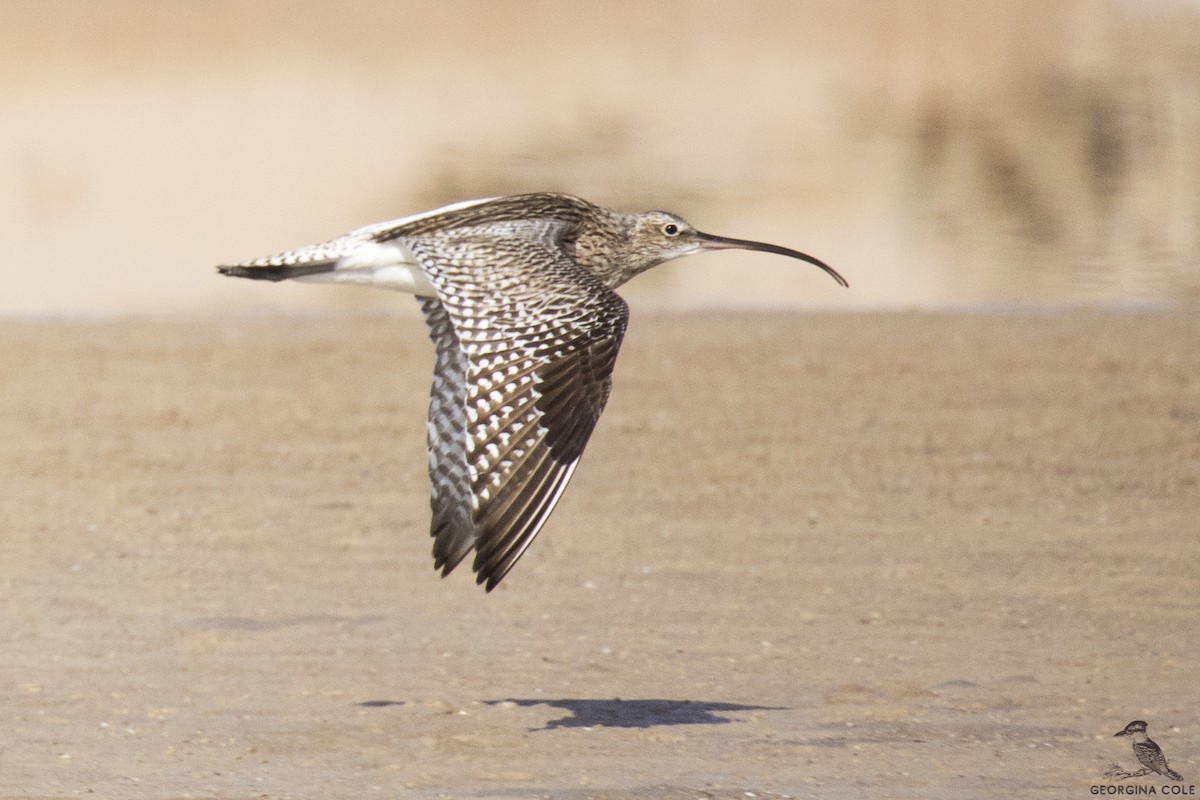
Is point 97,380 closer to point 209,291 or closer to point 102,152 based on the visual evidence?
point 209,291

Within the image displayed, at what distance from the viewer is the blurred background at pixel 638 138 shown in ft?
58.3

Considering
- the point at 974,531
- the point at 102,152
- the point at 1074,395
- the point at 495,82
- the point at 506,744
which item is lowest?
the point at 506,744

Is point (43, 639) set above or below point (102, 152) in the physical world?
below

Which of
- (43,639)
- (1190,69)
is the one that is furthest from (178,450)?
(1190,69)

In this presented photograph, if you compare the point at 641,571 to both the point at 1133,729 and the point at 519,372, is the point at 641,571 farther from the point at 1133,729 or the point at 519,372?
the point at 519,372

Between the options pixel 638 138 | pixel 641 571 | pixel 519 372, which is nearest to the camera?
pixel 519 372

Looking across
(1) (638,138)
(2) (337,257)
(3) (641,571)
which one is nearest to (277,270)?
(2) (337,257)

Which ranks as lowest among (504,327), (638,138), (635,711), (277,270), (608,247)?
(635,711)

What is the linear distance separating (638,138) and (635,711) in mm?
16779

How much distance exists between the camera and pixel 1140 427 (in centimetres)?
1216

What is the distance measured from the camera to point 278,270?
7129 millimetres

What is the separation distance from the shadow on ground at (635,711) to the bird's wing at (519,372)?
72 centimetres

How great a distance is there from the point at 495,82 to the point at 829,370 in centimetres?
1572

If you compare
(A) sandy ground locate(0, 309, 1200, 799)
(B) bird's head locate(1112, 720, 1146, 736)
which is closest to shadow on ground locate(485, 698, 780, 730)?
(A) sandy ground locate(0, 309, 1200, 799)
